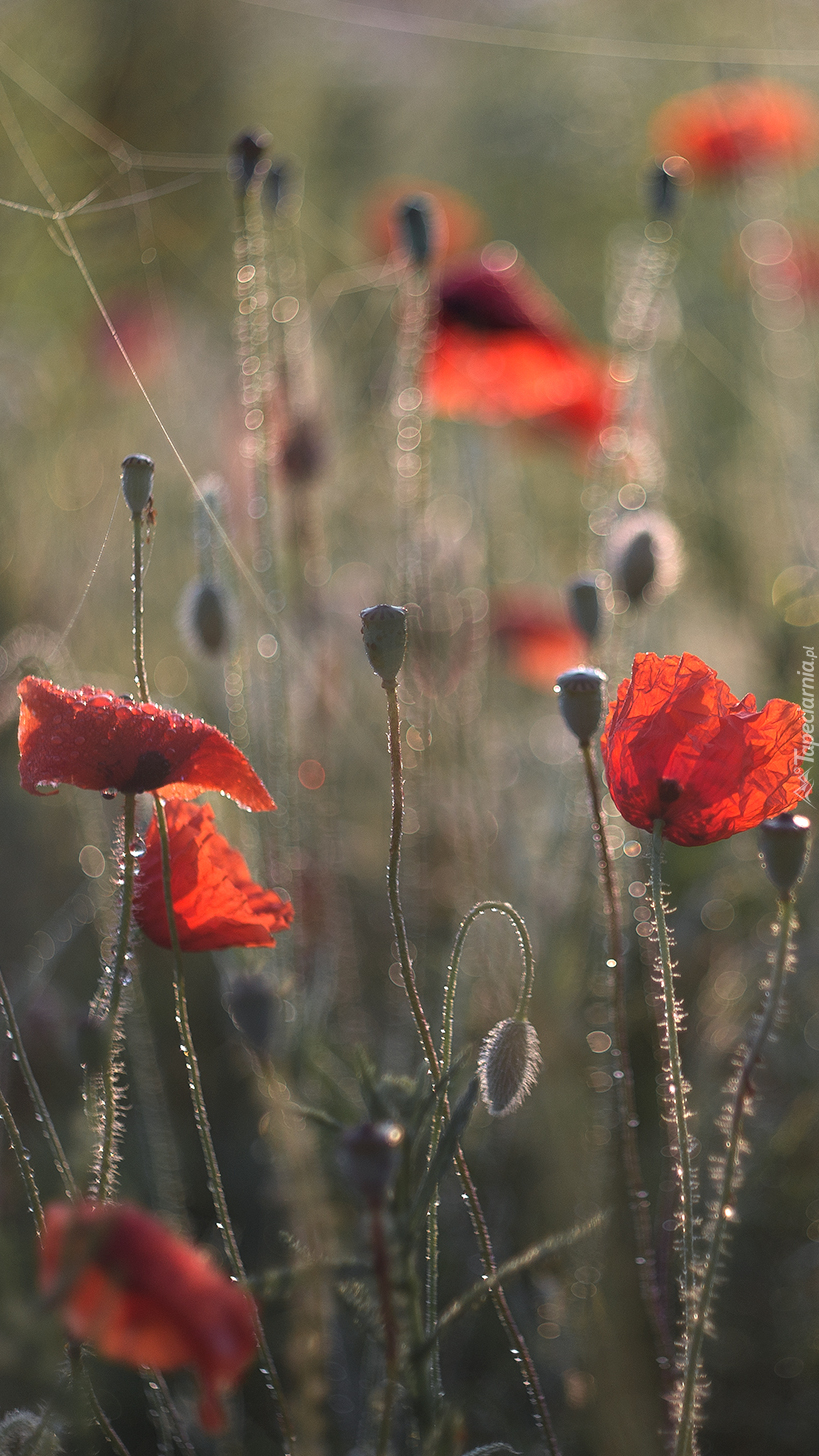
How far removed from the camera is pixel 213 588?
0.87m

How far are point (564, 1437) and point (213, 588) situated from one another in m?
0.69

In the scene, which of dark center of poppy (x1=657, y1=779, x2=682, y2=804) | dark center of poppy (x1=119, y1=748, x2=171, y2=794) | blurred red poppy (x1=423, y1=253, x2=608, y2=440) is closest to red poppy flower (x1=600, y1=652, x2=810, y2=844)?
dark center of poppy (x1=657, y1=779, x2=682, y2=804)

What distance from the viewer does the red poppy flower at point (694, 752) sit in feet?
1.92

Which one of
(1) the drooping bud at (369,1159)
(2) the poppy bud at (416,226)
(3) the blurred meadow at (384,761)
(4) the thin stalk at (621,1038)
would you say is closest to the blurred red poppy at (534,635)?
(3) the blurred meadow at (384,761)

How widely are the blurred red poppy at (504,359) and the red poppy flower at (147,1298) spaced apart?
1.14 meters

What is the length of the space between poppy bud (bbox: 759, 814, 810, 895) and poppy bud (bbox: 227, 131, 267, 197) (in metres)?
0.58

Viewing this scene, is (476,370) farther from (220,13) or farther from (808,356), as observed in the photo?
(220,13)

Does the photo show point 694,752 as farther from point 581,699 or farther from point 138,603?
point 138,603

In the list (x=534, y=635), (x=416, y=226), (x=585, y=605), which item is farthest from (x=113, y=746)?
(x=534, y=635)

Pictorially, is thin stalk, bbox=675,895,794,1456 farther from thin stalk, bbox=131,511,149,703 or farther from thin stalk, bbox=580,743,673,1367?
thin stalk, bbox=131,511,149,703

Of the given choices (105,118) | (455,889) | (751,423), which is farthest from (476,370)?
(105,118)

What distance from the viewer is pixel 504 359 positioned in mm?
1577

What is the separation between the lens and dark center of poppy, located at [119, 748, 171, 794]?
0.57 m

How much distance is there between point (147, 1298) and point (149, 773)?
25cm
